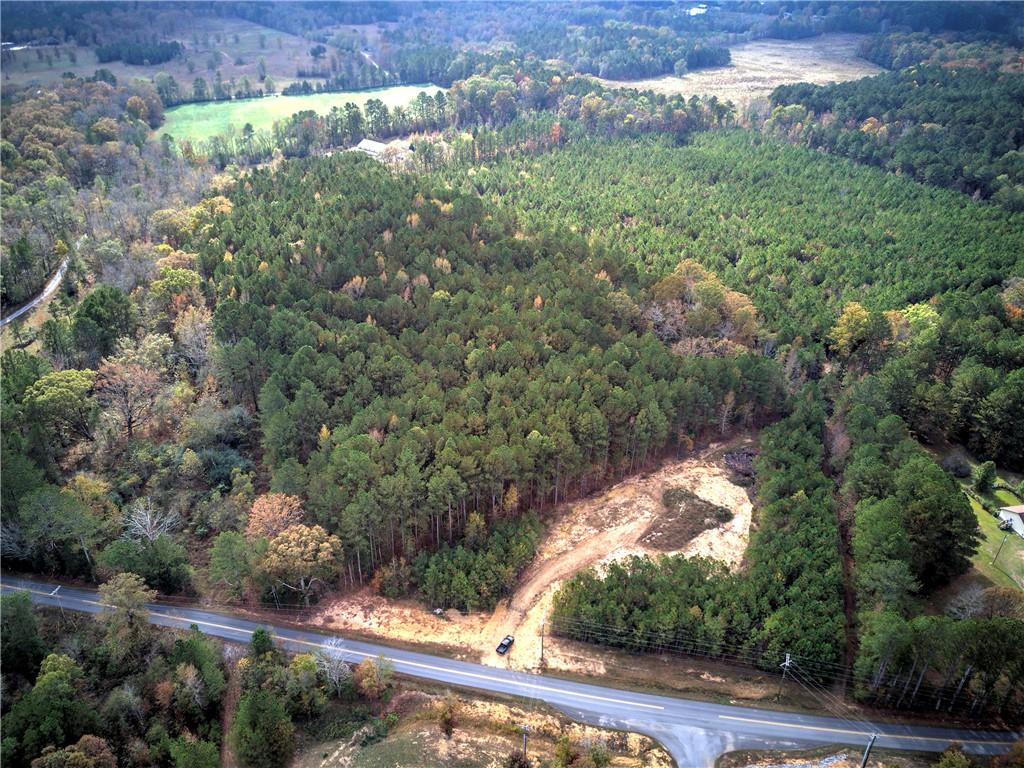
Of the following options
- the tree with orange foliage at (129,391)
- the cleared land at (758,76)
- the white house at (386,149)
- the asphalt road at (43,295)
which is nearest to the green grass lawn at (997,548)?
the tree with orange foliage at (129,391)

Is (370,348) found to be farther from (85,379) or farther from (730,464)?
(730,464)

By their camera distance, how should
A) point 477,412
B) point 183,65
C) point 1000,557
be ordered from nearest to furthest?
point 1000,557 < point 477,412 < point 183,65

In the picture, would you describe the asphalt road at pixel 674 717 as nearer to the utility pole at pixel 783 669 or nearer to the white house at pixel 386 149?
the utility pole at pixel 783 669

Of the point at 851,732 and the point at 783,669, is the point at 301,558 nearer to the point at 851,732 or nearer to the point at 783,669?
the point at 783,669

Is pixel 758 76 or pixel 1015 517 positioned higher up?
pixel 758 76

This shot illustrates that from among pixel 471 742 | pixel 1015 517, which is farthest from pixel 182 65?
pixel 1015 517

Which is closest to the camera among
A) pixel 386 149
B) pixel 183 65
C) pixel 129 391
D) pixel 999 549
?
pixel 999 549

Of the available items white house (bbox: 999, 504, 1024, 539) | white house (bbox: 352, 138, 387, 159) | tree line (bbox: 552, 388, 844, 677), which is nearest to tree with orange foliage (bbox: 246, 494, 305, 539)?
tree line (bbox: 552, 388, 844, 677)
